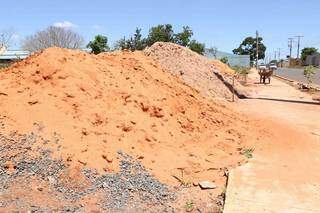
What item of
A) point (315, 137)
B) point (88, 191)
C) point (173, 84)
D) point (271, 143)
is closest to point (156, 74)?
point (173, 84)

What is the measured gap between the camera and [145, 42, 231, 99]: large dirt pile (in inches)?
598

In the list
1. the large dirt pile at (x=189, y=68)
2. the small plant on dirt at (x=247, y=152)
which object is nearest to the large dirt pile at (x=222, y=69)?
the large dirt pile at (x=189, y=68)

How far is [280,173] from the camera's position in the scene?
6578 mm

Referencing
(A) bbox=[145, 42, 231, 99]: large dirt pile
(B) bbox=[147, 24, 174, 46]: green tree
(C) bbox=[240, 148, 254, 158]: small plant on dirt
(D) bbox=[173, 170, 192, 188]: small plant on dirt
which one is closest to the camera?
(D) bbox=[173, 170, 192, 188]: small plant on dirt

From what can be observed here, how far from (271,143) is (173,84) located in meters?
2.77

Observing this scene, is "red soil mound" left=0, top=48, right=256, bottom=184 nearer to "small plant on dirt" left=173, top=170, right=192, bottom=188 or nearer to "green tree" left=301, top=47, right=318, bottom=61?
"small plant on dirt" left=173, top=170, right=192, bottom=188

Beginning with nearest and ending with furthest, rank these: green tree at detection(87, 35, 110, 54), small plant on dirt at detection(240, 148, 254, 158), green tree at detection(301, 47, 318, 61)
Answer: small plant on dirt at detection(240, 148, 254, 158), green tree at detection(87, 35, 110, 54), green tree at detection(301, 47, 318, 61)

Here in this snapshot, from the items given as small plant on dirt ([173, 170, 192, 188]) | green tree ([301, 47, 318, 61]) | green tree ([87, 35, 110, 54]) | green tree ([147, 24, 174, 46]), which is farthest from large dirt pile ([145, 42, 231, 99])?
green tree ([301, 47, 318, 61])

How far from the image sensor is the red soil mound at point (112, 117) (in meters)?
6.41

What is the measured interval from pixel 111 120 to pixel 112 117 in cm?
8

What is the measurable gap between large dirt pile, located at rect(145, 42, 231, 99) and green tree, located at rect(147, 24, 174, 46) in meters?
21.2

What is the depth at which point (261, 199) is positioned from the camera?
548 cm

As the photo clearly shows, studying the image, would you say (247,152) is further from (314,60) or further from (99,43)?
(314,60)

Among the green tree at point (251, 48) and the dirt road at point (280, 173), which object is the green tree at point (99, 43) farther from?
the green tree at point (251, 48)
